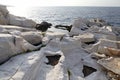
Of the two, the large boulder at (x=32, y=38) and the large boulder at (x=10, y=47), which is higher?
the large boulder at (x=10, y=47)

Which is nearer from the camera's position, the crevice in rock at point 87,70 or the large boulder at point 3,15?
the crevice in rock at point 87,70

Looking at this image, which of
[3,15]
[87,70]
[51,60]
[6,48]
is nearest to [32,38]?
[51,60]

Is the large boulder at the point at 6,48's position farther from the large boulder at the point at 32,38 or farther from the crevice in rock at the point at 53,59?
the large boulder at the point at 32,38

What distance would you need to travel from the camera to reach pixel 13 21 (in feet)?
79.7

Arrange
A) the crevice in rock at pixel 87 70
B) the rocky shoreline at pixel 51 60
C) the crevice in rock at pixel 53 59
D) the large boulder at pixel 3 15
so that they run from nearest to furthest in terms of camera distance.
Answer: the rocky shoreline at pixel 51 60
the crevice in rock at pixel 53 59
the crevice in rock at pixel 87 70
the large boulder at pixel 3 15

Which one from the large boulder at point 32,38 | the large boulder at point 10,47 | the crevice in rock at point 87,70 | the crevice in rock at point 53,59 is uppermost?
the large boulder at point 10,47

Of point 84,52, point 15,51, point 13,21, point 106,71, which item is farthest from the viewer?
point 13,21

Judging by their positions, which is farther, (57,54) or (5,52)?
(57,54)

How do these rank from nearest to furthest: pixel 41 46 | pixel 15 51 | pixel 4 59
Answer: pixel 4 59 → pixel 15 51 → pixel 41 46

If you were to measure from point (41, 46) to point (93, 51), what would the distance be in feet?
15.2

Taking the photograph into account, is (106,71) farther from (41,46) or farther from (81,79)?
(41,46)

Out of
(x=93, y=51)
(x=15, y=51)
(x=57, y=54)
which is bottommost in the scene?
(x=93, y=51)

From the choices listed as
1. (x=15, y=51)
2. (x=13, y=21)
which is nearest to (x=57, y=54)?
(x=15, y=51)

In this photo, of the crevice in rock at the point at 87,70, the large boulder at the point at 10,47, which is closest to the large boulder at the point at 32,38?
the large boulder at the point at 10,47
